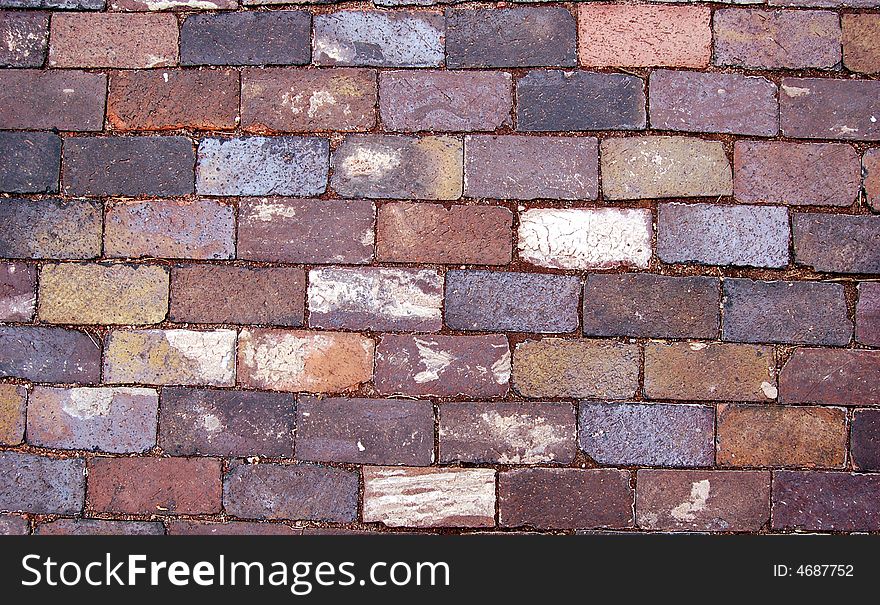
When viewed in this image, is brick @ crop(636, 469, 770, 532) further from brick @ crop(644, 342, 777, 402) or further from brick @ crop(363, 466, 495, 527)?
brick @ crop(363, 466, 495, 527)

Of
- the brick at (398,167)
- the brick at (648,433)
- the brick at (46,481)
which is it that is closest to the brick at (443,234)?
the brick at (398,167)

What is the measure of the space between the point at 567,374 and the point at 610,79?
3.31ft

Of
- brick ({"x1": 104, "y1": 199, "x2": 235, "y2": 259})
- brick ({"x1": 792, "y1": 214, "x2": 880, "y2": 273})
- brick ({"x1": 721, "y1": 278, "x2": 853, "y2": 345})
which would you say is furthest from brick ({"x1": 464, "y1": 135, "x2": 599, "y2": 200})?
brick ({"x1": 104, "y1": 199, "x2": 235, "y2": 259})

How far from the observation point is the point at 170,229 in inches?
80.6

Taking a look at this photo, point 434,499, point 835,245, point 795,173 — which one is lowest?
point 434,499

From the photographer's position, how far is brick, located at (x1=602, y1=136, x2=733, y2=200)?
2.02 metres

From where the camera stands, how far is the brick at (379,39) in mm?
2049

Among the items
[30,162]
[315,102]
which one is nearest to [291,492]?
[315,102]

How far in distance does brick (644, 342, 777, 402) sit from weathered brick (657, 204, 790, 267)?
0.96ft

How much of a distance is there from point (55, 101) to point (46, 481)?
131 cm

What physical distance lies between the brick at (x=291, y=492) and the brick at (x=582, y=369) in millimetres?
717

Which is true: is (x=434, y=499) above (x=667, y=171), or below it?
below

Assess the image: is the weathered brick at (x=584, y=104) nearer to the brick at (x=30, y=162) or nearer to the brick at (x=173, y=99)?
the brick at (x=173, y=99)

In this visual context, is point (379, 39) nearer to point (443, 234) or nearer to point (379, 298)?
point (443, 234)
